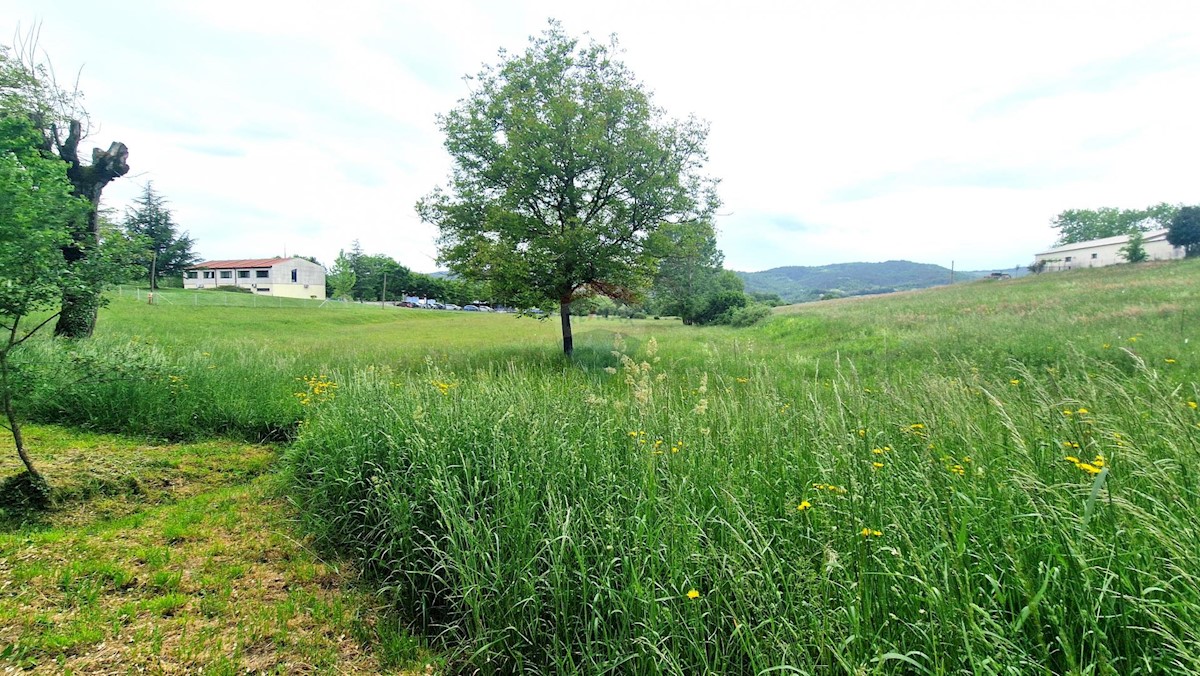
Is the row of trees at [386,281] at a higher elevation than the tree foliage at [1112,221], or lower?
lower

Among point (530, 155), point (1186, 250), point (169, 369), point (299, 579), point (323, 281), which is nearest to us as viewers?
point (299, 579)

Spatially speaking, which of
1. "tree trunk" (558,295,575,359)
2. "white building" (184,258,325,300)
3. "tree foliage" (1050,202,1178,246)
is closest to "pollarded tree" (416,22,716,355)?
"tree trunk" (558,295,575,359)

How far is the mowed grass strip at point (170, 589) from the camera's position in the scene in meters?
2.66

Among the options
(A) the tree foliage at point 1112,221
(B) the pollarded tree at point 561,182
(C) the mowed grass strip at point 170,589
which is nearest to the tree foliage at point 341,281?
(B) the pollarded tree at point 561,182

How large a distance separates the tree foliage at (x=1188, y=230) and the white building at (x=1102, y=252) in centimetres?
115

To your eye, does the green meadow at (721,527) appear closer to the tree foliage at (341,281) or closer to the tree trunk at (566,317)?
the tree trunk at (566,317)

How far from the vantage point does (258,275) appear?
60906mm

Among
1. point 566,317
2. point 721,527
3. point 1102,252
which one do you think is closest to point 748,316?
point 566,317

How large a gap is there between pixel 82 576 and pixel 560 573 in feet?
11.4

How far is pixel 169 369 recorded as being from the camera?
25.0 feet

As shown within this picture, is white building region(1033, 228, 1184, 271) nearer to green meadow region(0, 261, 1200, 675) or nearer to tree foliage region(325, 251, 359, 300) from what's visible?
green meadow region(0, 261, 1200, 675)

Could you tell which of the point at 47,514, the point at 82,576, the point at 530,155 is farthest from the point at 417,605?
the point at 530,155

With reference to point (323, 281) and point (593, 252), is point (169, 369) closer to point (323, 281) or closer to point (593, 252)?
point (593, 252)

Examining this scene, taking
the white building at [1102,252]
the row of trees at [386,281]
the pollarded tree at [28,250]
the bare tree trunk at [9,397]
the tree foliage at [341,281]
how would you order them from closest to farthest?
the bare tree trunk at [9,397] → the pollarded tree at [28,250] → the white building at [1102,252] → the tree foliage at [341,281] → the row of trees at [386,281]
